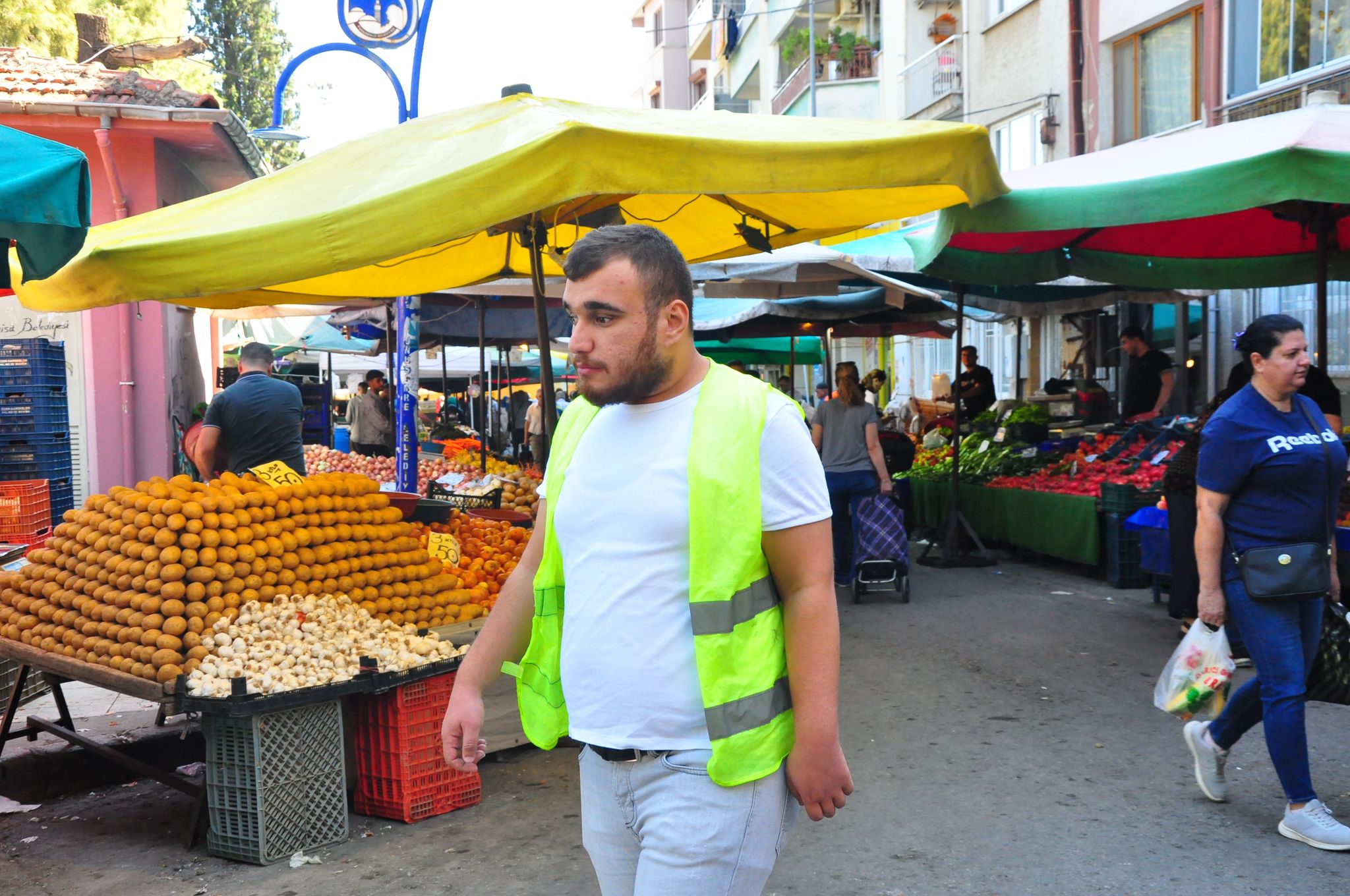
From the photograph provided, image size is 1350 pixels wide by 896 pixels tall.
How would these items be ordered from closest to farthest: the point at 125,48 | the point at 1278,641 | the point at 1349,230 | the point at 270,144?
the point at 1278,641 → the point at 1349,230 → the point at 125,48 → the point at 270,144

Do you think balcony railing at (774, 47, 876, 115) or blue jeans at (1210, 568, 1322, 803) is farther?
balcony railing at (774, 47, 876, 115)

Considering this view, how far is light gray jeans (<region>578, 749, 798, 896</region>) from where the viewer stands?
2.10 meters

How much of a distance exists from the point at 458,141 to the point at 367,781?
272 centimetres

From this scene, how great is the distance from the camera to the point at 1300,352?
4.28 meters

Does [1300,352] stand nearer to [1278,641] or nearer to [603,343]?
[1278,641]

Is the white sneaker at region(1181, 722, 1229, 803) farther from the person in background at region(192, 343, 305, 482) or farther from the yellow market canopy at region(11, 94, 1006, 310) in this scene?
the person in background at region(192, 343, 305, 482)

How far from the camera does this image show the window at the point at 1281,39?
39.8ft

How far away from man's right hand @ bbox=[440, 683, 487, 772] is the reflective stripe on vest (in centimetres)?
57

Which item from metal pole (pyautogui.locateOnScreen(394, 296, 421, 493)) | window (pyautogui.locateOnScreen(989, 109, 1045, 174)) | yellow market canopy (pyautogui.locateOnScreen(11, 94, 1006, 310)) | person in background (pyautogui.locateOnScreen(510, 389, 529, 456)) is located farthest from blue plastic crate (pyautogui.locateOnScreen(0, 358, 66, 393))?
person in background (pyautogui.locateOnScreen(510, 389, 529, 456))

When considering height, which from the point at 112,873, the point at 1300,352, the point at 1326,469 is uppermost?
the point at 1300,352

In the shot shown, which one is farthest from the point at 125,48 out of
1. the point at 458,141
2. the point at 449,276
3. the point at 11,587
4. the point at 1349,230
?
the point at 1349,230

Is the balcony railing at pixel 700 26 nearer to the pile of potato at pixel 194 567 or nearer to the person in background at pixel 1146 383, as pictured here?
the person in background at pixel 1146 383

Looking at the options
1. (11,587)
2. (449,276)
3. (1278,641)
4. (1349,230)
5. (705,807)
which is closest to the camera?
(705,807)

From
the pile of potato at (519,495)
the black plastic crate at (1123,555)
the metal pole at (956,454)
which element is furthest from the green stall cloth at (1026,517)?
the pile of potato at (519,495)
